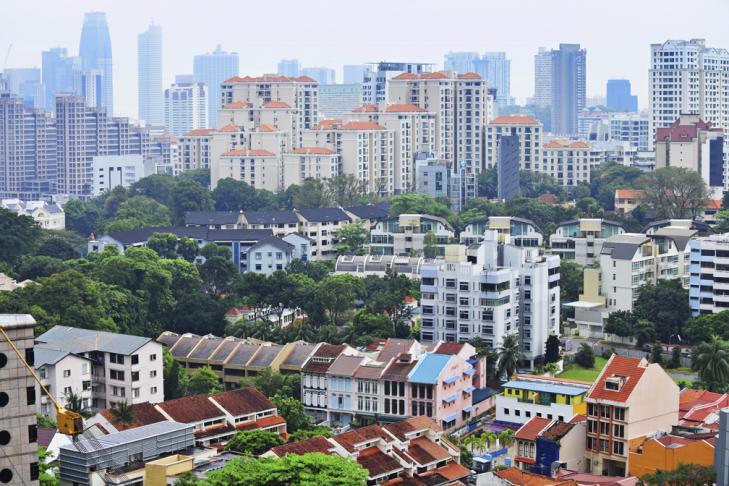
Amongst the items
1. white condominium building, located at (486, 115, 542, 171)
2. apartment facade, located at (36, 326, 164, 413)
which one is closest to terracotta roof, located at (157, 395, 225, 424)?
apartment facade, located at (36, 326, 164, 413)

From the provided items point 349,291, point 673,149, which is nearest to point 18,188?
point 673,149

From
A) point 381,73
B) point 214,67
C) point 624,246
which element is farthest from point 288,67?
point 624,246

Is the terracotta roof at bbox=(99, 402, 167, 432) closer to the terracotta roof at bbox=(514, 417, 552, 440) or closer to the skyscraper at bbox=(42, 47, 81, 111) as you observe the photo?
the terracotta roof at bbox=(514, 417, 552, 440)

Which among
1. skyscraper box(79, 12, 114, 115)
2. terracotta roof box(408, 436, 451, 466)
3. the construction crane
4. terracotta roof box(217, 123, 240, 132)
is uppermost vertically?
skyscraper box(79, 12, 114, 115)

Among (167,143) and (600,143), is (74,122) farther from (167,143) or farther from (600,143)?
(600,143)

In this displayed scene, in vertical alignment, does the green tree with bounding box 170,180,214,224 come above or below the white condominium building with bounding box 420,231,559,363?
above

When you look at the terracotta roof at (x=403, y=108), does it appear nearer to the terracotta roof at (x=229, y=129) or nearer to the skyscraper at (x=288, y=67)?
the terracotta roof at (x=229, y=129)
